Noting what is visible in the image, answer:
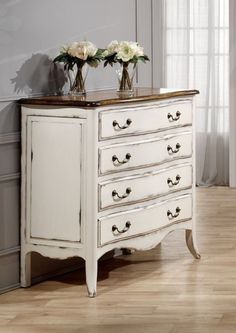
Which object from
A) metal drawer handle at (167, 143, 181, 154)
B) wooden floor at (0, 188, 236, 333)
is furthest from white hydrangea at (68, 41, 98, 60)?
wooden floor at (0, 188, 236, 333)

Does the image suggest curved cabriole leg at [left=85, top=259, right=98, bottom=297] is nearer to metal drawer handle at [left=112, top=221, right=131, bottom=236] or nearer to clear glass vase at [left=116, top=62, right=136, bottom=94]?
metal drawer handle at [left=112, top=221, right=131, bottom=236]

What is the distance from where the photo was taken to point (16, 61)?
14.7 feet

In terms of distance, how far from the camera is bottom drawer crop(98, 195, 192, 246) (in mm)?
4480

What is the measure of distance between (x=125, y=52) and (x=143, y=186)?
27.3 inches

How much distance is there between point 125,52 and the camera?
15.8ft

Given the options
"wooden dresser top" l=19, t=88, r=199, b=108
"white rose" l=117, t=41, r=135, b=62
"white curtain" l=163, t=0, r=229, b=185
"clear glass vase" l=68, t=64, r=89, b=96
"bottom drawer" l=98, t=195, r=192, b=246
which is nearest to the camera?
"wooden dresser top" l=19, t=88, r=199, b=108

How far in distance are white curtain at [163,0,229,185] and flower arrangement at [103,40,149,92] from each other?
2.98 meters

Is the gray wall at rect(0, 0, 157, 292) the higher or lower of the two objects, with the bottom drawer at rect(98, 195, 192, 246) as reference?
higher

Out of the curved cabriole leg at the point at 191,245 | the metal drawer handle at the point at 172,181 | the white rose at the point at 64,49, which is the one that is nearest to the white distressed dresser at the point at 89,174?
the metal drawer handle at the point at 172,181

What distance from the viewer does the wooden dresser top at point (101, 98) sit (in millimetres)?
4371

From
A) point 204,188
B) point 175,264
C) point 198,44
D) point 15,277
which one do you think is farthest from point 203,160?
point 15,277

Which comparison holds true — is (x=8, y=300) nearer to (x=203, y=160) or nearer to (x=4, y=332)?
(x=4, y=332)

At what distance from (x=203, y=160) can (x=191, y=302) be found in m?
3.59

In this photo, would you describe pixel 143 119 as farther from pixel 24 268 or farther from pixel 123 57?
pixel 24 268
